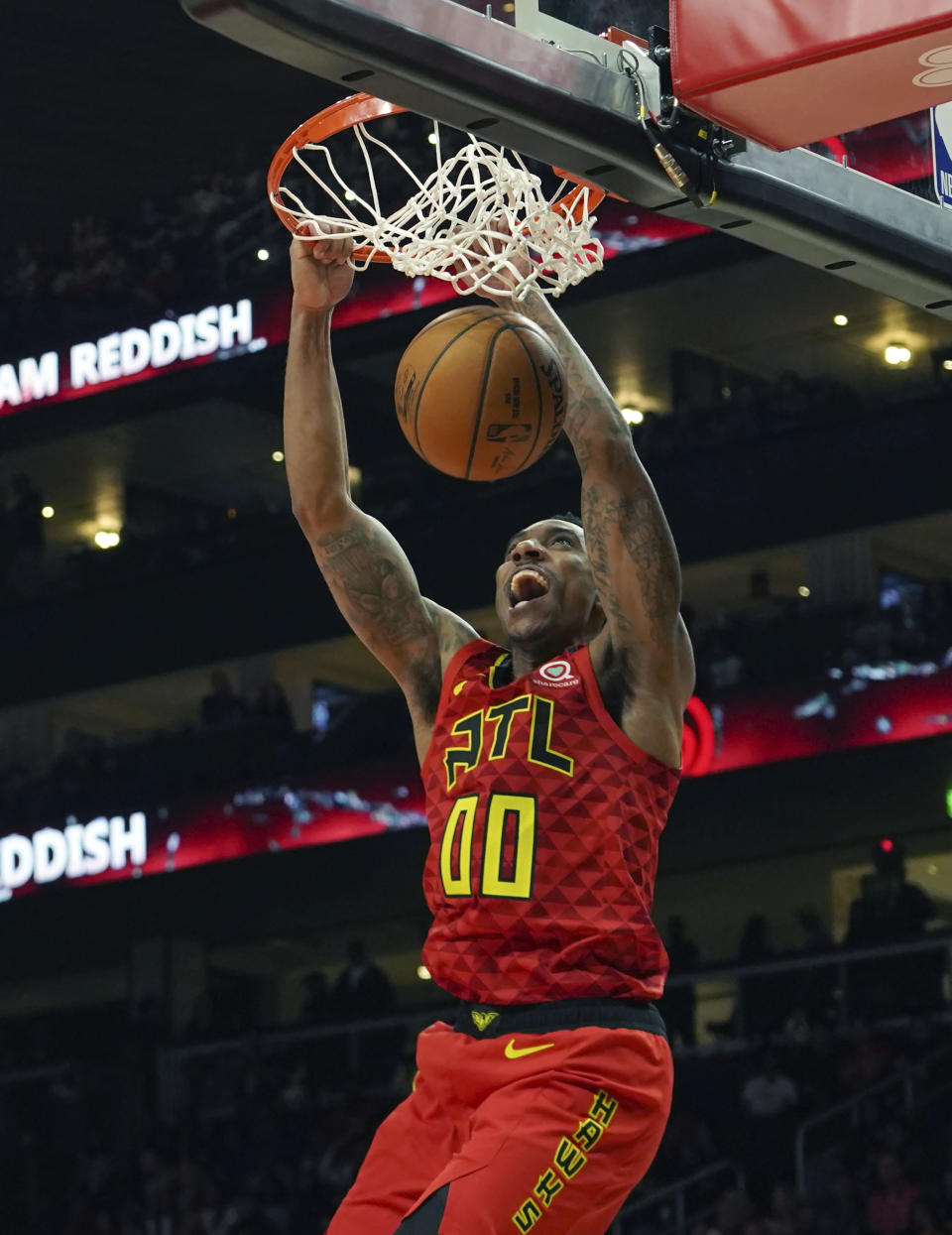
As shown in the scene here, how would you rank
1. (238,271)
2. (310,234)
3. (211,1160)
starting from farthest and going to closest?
(238,271), (211,1160), (310,234)

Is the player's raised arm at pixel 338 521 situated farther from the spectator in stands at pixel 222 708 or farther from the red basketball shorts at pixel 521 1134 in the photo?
the spectator in stands at pixel 222 708

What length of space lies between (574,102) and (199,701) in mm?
23394

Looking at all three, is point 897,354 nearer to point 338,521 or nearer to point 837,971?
point 837,971

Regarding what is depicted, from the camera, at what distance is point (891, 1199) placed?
12312 millimetres

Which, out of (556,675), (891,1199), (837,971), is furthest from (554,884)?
(837,971)

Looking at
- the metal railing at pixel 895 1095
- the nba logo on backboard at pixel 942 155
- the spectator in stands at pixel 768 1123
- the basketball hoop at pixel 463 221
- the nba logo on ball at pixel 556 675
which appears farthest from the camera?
the spectator in stands at pixel 768 1123

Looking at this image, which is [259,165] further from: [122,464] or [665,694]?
[665,694]

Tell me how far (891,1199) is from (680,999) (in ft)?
11.9

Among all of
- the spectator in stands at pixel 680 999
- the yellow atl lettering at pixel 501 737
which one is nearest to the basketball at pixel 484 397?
the yellow atl lettering at pixel 501 737

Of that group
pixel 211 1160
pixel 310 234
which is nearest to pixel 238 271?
pixel 211 1160

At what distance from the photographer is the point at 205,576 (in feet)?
74.2

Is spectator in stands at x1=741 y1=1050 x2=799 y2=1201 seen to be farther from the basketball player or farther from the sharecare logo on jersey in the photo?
the basketball player

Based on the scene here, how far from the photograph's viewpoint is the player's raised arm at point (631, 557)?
4.62 meters

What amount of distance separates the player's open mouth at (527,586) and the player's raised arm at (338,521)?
0.26 m
